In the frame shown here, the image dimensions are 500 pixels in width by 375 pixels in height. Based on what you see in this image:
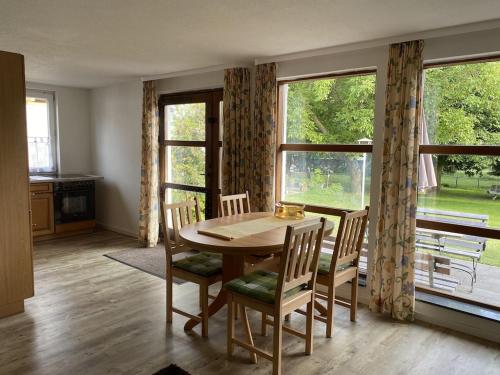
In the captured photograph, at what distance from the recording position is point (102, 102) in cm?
648

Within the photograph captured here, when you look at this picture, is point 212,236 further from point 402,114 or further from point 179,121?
point 179,121

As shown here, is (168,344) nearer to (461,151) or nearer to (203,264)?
(203,264)

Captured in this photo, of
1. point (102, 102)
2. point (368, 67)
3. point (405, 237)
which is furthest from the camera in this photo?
point (102, 102)

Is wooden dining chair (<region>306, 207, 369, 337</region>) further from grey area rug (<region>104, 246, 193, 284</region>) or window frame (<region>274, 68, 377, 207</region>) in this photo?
grey area rug (<region>104, 246, 193, 284</region>)

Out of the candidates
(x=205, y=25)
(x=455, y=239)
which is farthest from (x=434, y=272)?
(x=205, y=25)

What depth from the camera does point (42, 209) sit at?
19.1 feet

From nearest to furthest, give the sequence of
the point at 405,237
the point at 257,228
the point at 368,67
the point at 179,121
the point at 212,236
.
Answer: the point at 212,236 → the point at 257,228 → the point at 405,237 → the point at 368,67 → the point at 179,121

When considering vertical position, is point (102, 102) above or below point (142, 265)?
above

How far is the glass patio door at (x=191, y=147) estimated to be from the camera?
499 centimetres

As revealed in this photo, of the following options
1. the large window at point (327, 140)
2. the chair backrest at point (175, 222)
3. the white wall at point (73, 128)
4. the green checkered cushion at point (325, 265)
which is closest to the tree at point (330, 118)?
the large window at point (327, 140)

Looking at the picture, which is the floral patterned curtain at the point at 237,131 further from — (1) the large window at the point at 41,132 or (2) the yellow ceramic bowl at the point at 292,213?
(1) the large window at the point at 41,132

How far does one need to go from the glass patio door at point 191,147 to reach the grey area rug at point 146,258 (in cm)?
79

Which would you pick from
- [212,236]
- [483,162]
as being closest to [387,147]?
[483,162]

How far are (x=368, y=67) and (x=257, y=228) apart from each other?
5.87 feet
